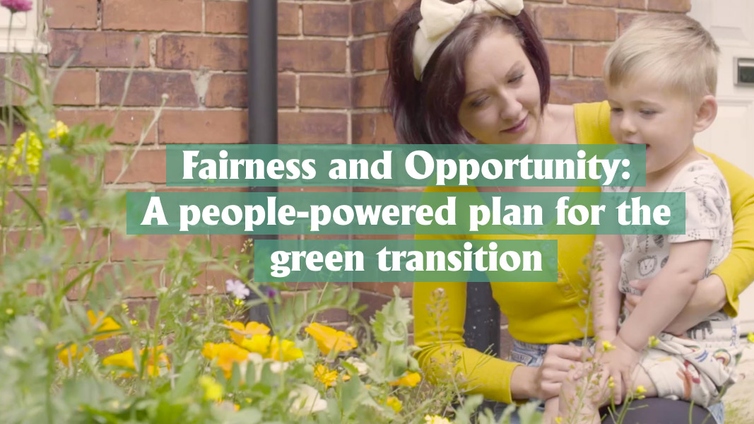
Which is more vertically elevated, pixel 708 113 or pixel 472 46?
pixel 472 46

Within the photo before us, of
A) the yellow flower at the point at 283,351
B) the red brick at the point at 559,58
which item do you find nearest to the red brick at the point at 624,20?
the red brick at the point at 559,58

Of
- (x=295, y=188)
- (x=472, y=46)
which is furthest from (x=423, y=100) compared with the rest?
(x=295, y=188)

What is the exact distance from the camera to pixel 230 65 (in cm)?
314

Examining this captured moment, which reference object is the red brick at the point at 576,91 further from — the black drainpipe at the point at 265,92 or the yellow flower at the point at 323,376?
the yellow flower at the point at 323,376

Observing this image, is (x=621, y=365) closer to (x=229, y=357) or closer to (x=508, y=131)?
(x=508, y=131)

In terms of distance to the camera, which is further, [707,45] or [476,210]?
[476,210]

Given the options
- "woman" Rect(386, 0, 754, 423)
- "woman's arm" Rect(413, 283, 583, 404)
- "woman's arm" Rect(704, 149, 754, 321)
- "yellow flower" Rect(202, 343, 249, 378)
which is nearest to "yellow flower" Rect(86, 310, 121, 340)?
"yellow flower" Rect(202, 343, 249, 378)

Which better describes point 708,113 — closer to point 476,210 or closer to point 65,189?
point 476,210

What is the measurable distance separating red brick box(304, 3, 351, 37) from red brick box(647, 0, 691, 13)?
1045 millimetres

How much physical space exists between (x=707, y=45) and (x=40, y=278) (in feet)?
5.50

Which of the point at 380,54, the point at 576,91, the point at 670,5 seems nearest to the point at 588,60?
the point at 576,91

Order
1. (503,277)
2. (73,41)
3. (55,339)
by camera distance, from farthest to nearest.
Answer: (73,41) < (503,277) < (55,339)

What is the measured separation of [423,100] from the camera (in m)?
2.15

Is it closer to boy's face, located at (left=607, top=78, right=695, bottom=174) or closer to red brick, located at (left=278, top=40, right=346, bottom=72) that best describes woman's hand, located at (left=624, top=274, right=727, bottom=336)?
boy's face, located at (left=607, top=78, right=695, bottom=174)
